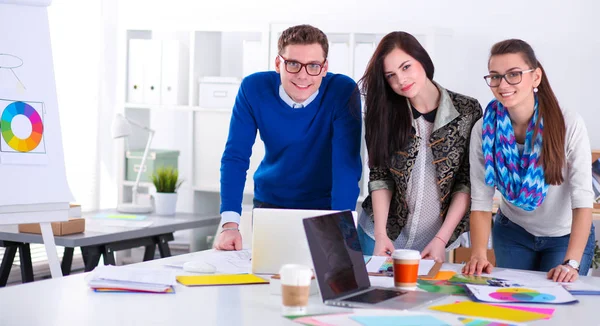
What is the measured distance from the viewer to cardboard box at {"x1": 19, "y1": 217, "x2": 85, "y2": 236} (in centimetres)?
377

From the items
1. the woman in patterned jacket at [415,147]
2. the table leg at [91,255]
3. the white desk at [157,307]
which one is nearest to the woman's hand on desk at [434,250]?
the woman in patterned jacket at [415,147]

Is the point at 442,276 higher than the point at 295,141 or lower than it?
lower

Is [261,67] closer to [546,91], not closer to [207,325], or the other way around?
[546,91]

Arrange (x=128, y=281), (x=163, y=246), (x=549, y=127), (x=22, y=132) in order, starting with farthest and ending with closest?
(x=163, y=246) → (x=22, y=132) → (x=549, y=127) → (x=128, y=281)

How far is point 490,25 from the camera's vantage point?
4.71 metres

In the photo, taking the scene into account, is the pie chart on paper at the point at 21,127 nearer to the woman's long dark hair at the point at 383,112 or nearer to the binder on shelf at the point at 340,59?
the woman's long dark hair at the point at 383,112

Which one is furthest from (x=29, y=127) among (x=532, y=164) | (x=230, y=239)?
(x=532, y=164)

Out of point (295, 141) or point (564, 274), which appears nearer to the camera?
point (564, 274)

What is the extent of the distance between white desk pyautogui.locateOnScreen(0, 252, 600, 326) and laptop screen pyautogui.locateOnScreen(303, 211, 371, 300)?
0.06 meters

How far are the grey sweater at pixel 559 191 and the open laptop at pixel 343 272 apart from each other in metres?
0.55

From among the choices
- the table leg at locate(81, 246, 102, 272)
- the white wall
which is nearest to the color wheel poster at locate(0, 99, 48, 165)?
Result: the table leg at locate(81, 246, 102, 272)

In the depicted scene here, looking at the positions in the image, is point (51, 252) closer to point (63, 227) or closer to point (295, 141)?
point (63, 227)

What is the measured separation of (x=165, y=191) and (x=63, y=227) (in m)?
0.97

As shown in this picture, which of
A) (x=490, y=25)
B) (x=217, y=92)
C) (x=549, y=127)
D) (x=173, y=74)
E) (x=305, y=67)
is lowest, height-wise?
(x=549, y=127)
